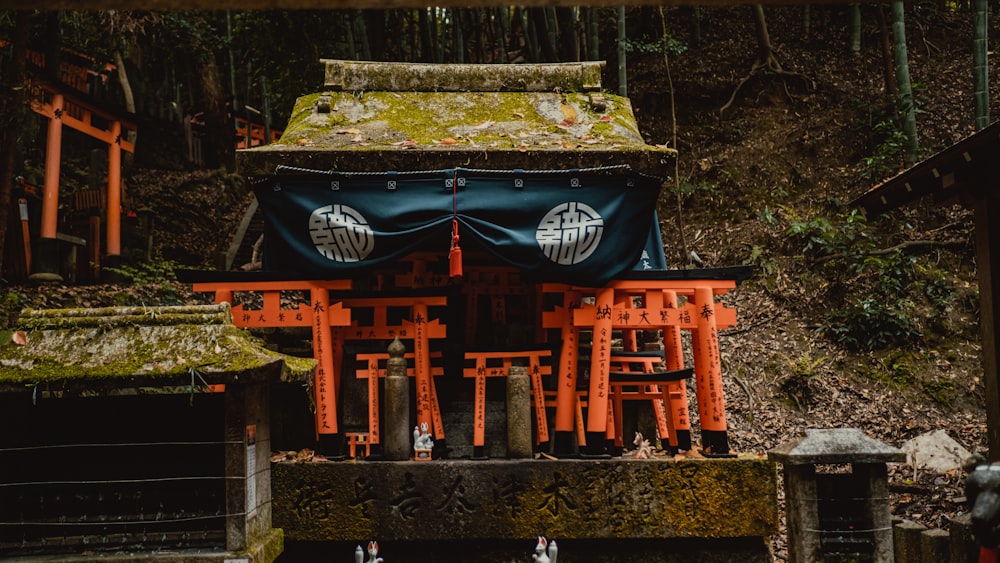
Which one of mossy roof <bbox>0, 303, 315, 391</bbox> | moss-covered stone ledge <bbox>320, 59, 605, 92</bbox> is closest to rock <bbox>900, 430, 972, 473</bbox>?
moss-covered stone ledge <bbox>320, 59, 605, 92</bbox>

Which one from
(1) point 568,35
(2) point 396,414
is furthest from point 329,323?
(1) point 568,35

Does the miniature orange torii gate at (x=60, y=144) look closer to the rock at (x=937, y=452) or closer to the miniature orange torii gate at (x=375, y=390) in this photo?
the miniature orange torii gate at (x=375, y=390)

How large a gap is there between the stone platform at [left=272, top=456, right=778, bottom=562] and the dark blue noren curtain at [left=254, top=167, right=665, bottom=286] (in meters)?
1.96

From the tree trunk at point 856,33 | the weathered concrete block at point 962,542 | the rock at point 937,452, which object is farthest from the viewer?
the tree trunk at point 856,33

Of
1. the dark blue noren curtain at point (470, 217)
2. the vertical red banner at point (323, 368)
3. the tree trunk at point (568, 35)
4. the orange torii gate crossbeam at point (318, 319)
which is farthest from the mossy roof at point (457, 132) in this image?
the tree trunk at point (568, 35)

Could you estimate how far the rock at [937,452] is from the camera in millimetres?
10167

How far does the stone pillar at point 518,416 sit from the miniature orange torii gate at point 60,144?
34.2ft

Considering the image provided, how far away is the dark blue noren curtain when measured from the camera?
26.0ft

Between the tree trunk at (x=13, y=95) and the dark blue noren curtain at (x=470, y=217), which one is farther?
the tree trunk at (x=13, y=95)

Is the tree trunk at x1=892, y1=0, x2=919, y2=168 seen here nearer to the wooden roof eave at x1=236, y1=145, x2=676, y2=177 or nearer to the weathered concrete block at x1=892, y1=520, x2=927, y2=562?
the wooden roof eave at x1=236, y1=145, x2=676, y2=177

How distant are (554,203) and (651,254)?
2230mm

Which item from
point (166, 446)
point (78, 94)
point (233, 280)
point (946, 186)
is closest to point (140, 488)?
point (166, 446)

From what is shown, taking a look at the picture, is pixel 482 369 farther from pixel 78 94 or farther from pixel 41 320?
pixel 78 94

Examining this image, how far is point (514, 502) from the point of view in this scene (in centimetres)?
741
